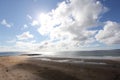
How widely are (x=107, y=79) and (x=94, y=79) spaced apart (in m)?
2.05

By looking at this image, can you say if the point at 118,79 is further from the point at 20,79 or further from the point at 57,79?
the point at 20,79

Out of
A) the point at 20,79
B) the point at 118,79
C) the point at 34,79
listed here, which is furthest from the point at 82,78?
the point at 20,79

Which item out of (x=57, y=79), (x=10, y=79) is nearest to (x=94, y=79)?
(x=57, y=79)

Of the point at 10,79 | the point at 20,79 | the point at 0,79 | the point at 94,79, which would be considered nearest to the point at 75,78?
the point at 94,79

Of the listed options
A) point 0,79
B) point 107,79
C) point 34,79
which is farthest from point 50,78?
point 107,79

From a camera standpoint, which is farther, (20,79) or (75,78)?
(75,78)

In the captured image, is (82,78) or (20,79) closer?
(20,79)

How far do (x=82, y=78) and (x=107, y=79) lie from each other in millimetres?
3543

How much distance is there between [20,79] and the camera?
18688mm

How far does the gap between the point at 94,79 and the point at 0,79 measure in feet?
41.0

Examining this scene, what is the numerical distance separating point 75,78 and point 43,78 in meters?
4.49

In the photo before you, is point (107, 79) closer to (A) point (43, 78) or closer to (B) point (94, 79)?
(B) point (94, 79)

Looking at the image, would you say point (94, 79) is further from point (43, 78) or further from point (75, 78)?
point (43, 78)

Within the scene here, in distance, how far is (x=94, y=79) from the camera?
770 inches
